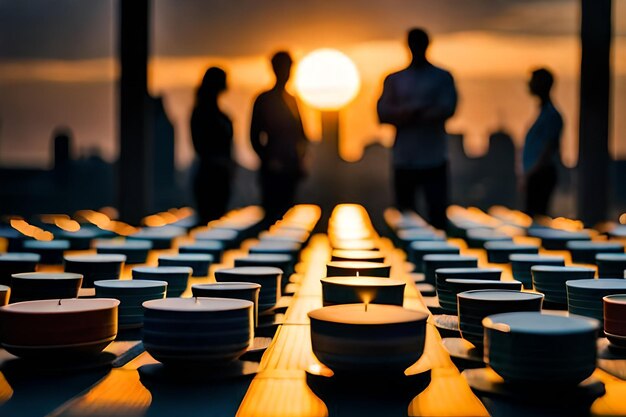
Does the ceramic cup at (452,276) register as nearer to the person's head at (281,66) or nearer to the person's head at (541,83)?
the person's head at (281,66)

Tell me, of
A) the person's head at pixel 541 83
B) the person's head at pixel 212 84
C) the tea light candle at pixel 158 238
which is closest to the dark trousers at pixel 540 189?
the person's head at pixel 541 83

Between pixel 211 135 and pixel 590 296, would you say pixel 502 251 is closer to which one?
pixel 590 296

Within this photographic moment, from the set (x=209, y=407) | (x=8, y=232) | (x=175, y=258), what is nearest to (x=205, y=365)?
(x=209, y=407)

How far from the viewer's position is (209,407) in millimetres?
2135

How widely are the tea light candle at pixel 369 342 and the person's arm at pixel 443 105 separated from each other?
650cm

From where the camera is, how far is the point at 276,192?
10281mm

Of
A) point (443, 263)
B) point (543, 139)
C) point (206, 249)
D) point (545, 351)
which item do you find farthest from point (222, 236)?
point (545, 351)

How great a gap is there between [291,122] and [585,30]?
12.5 ft

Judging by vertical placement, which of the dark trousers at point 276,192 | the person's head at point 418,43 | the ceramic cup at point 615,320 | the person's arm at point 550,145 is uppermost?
the person's head at point 418,43

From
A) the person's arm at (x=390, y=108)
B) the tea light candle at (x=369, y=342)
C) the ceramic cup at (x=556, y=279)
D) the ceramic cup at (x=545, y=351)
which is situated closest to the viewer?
the ceramic cup at (x=545, y=351)

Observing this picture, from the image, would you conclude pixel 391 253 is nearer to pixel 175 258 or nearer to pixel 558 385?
pixel 175 258

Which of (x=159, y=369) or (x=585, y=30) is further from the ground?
(x=585, y=30)

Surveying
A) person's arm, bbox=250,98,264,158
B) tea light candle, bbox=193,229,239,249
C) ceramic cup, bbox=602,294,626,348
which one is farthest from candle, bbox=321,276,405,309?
person's arm, bbox=250,98,264,158

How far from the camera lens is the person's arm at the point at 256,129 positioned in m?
9.54
